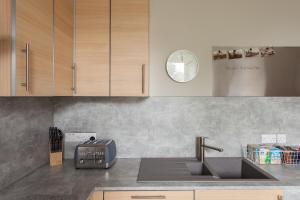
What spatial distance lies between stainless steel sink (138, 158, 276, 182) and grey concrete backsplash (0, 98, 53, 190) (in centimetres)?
84

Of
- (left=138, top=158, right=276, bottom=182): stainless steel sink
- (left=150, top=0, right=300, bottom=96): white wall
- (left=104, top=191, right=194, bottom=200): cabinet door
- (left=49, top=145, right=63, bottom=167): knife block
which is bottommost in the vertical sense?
(left=104, top=191, right=194, bottom=200): cabinet door

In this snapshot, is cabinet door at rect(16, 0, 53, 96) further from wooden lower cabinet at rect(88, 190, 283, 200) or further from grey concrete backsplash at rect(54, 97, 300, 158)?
wooden lower cabinet at rect(88, 190, 283, 200)

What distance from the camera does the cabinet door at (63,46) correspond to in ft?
5.67

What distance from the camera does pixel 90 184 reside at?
1622mm

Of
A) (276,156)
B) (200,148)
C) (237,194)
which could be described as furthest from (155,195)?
(276,156)

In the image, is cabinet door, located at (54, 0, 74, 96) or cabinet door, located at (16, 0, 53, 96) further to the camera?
cabinet door, located at (54, 0, 74, 96)

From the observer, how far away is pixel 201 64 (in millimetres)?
2344

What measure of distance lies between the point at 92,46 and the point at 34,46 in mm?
692

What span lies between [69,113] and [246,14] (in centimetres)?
190

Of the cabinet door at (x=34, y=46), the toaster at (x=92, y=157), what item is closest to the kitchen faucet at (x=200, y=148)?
the toaster at (x=92, y=157)

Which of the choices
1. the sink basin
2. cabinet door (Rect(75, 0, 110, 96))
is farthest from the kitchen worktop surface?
cabinet door (Rect(75, 0, 110, 96))

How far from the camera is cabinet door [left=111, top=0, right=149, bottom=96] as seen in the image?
204 cm

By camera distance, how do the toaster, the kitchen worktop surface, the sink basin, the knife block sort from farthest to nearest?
the sink basin, the knife block, the toaster, the kitchen worktop surface

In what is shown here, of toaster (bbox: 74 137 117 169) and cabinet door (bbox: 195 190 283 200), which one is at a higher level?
toaster (bbox: 74 137 117 169)
